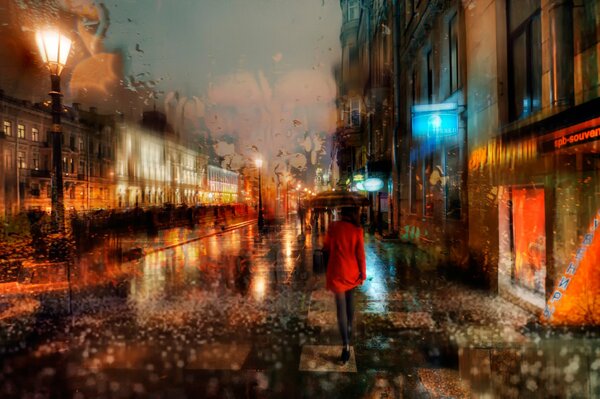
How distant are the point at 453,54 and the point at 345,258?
10742 mm

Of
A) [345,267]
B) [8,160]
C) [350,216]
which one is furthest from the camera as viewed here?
[8,160]

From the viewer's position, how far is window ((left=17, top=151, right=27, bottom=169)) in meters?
47.6

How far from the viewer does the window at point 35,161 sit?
4968cm

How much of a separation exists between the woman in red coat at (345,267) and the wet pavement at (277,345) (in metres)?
0.49

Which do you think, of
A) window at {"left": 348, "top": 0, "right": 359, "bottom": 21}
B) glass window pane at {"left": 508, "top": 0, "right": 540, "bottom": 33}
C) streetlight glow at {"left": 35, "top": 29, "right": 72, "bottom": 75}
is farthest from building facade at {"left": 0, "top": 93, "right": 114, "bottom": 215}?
glass window pane at {"left": 508, "top": 0, "right": 540, "bottom": 33}

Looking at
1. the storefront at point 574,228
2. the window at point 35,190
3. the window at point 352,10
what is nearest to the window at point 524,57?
the storefront at point 574,228

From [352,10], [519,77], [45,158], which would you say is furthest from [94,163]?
[519,77]

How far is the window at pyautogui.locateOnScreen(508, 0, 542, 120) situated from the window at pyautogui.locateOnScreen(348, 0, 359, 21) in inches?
1408

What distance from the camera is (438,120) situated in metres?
11.3

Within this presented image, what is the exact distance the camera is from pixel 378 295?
8.31 m

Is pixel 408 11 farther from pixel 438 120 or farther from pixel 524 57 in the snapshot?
pixel 524 57

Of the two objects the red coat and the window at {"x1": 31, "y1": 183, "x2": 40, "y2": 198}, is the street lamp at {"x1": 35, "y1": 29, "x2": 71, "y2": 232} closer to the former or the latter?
the red coat

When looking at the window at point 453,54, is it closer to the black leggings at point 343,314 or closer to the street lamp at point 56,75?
the black leggings at point 343,314

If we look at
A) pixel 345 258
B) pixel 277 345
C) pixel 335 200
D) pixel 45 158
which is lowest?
pixel 277 345
